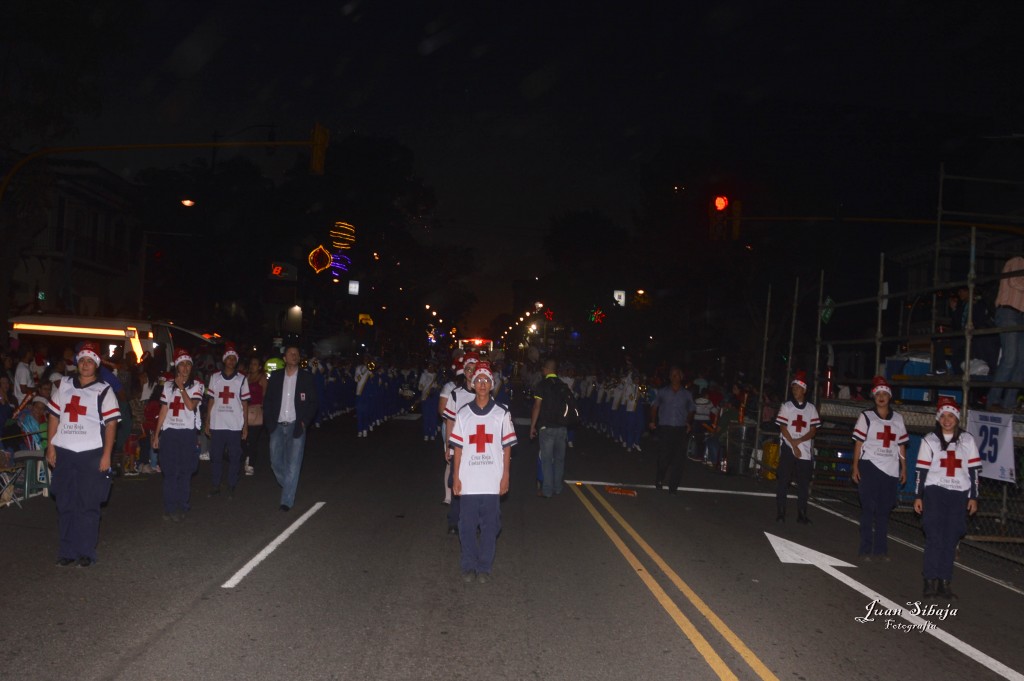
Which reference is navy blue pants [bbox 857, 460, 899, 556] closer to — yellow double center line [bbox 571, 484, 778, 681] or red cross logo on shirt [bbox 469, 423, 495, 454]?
yellow double center line [bbox 571, 484, 778, 681]

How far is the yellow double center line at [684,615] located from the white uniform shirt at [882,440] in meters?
2.69

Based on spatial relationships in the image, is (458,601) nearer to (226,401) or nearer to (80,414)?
(80,414)

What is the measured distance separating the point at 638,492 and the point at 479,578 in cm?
733

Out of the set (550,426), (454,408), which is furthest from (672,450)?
(454,408)

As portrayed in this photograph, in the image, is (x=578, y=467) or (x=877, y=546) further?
(x=578, y=467)

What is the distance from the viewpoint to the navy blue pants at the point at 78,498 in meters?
8.29

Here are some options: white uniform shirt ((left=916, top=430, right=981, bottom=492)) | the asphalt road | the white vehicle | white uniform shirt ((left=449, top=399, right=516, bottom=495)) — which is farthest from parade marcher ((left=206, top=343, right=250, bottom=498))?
the white vehicle

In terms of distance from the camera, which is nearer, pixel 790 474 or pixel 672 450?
pixel 790 474

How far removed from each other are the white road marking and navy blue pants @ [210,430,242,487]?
1301mm

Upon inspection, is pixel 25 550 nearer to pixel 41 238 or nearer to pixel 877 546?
pixel 877 546

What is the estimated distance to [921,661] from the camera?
6551 millimetres

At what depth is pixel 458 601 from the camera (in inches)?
297

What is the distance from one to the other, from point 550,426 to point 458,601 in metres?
6.15

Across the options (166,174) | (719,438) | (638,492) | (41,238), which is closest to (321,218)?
(166,174)
